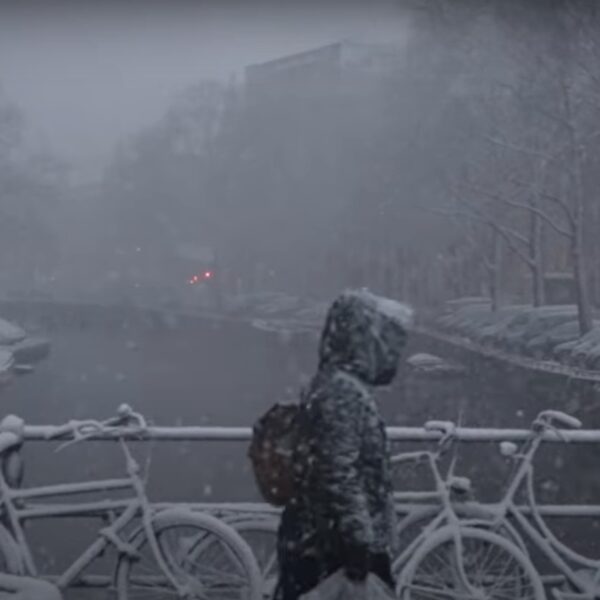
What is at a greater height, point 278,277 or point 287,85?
point 287,85

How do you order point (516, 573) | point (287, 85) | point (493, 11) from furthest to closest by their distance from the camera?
point (493, 11) < point (287, 85) < point (516, 573)

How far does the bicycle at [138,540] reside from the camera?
4.23m

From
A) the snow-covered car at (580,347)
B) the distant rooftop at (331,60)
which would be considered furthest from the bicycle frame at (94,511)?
the snow-covered car at (580,347)

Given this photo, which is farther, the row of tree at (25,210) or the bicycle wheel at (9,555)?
the row of tree at (25,210)

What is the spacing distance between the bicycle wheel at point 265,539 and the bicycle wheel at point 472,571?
0.50 metres

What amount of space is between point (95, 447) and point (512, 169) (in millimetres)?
13936

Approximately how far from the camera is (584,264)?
2008 cm

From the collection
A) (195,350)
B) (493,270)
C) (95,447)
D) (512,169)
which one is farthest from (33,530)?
(195,350)

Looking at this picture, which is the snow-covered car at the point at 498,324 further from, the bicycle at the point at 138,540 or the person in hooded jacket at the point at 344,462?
the person in hooded jacket at the point at 344,462

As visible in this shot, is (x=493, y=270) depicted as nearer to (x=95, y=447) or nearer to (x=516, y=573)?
(x=95, y=447)

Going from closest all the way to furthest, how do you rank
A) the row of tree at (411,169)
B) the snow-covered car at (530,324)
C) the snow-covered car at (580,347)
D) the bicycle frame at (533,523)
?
the bicycle frame at (533,523) < the row of tree at (411,169) < the snow-covered car at (580,347) < the snow-covered car at (530,324)

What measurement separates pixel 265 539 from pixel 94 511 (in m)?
0.67

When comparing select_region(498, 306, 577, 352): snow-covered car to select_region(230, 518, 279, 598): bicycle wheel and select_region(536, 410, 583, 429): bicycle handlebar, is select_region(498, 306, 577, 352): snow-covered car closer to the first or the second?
select_region(536, 410, 583, 429): bicycle handlebar

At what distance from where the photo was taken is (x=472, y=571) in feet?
13.9
